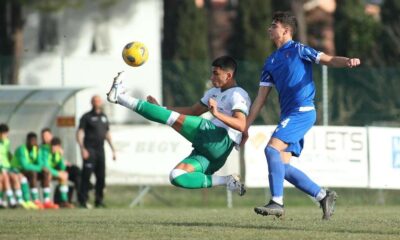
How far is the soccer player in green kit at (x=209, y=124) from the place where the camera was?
12.5m

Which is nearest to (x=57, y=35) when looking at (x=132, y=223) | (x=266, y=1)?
(x=266, y=1)

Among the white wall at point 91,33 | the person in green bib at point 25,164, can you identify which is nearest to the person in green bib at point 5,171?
the person in green bib at point 25,164

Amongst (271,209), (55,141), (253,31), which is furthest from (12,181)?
(253,31)

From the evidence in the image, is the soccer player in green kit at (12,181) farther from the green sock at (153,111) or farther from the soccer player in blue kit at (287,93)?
the soccer player in blue kit at (287,93)

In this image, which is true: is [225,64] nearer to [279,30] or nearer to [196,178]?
[279,30]

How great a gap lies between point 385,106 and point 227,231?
1250 centimetres

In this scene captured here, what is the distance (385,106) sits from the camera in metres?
23.8

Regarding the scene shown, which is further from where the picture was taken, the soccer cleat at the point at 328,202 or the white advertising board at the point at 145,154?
the white advertising board at the point at 145,154

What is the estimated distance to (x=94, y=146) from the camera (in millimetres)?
21688

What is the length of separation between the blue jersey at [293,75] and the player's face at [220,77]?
0.44 meters

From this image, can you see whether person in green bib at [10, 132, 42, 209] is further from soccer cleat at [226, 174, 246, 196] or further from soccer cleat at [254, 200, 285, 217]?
soccer cleat at [254, 200, 285, 217]

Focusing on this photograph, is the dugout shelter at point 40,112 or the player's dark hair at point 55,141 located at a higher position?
the dugout shelter at point 40,112

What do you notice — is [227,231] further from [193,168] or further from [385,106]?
[385,106]

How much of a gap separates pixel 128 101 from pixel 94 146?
30.4ft
